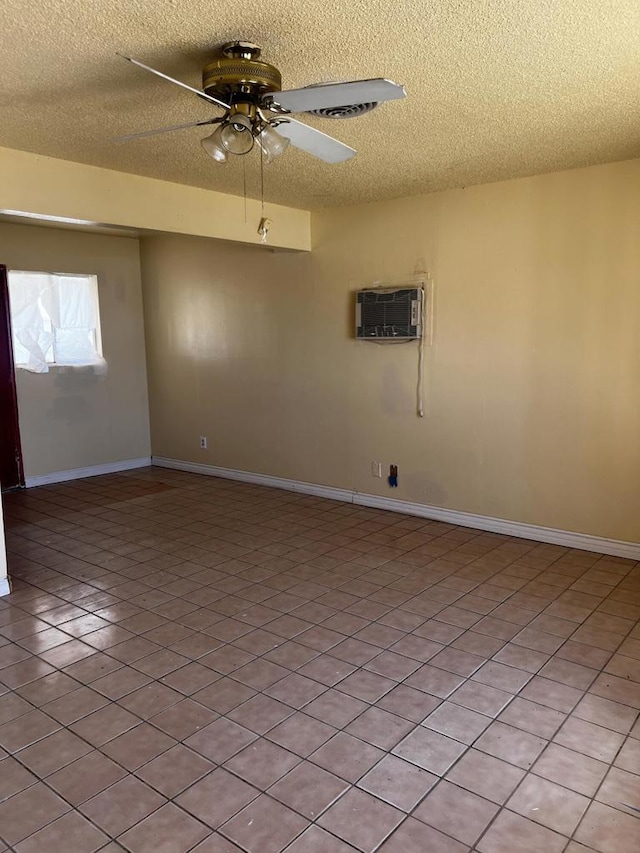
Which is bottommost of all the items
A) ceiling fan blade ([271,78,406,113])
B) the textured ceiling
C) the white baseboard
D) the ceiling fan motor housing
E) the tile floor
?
the tile floor

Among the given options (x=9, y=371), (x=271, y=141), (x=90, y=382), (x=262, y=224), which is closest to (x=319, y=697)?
(x=271, y=141)

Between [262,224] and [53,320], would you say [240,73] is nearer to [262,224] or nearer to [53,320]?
[262,224]

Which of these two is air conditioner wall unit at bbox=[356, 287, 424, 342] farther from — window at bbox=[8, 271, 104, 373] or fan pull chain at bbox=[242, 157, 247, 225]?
window at bbox=[8, 271, 104, 373]

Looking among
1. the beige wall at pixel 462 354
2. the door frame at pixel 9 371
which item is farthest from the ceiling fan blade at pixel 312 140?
the door frame at pixel 9 371

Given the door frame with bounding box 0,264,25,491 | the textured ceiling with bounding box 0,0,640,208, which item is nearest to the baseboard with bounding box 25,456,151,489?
the door frame with bounding box 0,264,25,491

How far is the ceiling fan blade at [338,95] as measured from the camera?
1.79 metres

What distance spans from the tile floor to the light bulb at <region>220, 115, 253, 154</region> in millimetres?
2061

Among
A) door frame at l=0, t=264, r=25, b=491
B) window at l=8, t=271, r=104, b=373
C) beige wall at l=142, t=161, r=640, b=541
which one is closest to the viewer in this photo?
beige wall at l=142, t=161, r=640, b=541

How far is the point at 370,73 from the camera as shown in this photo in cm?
227

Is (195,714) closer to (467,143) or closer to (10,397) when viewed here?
(467,143)

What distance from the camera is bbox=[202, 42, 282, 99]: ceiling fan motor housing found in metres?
2.05

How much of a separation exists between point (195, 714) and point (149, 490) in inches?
138

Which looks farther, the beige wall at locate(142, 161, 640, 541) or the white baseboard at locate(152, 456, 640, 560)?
the white baseboard at locate(152, 456, 640, 560)

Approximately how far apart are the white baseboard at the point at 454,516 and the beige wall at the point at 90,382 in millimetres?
972
